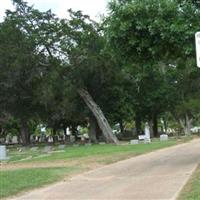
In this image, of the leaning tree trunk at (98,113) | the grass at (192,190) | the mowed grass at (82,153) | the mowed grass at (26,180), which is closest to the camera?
the grass at (192,190)

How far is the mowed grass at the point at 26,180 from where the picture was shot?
53.9 feet

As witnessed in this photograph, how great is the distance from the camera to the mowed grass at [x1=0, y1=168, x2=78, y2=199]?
16422 millimetres

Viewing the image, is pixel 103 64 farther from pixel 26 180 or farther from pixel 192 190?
pixel 192 190

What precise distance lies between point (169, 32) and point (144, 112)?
57.2 metres

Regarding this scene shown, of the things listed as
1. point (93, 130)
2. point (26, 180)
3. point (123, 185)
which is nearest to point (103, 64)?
point (93, 130)

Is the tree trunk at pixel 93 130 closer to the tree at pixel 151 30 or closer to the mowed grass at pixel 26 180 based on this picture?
the mowed grass at pixel 26 180

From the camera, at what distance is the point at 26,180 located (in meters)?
18.7

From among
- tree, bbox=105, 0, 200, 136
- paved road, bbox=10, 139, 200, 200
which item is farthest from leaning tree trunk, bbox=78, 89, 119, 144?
paved road, bbox=10, 139, 200, 200

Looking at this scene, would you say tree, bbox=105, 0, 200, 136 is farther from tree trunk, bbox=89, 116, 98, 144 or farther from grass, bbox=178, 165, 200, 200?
tree trunk, bbox=89, 116, 98, 144

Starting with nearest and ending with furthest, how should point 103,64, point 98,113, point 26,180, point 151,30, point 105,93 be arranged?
point 26,180, point 151,30, point 103,64, point 98,113, point 105,93

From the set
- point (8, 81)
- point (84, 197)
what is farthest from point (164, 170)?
point (8, 81)

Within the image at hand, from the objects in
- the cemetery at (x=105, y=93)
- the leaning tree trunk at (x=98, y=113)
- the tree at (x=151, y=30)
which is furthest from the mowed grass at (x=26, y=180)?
the leaning tree trunk at (x=98, y=113)

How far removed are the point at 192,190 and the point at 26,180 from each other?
22.3 feet

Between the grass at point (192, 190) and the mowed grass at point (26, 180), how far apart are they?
469 centimetres
